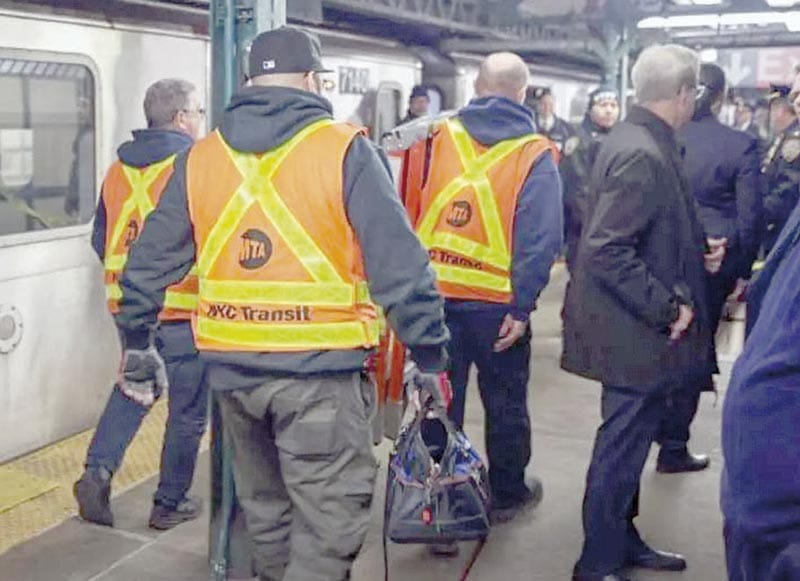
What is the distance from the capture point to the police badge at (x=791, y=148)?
5930mm

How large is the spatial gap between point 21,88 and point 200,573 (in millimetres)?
2174

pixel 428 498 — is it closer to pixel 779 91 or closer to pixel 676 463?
pixel 676 463

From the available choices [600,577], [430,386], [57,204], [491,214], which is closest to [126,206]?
[57,204]

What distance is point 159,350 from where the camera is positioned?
3801 millimetres

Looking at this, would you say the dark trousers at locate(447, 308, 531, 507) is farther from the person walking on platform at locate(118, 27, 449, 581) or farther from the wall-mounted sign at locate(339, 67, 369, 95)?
the wall-mounted sign at locate(339, 67, 369, 95)

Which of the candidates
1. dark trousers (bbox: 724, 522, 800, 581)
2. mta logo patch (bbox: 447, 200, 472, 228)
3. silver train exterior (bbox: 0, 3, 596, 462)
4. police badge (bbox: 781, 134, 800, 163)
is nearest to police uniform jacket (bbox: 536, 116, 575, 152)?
police badge (bbox: 781, 134, 800, 163)

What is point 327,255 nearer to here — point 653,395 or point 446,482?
point 446,482

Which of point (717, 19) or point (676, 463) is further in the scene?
point (717, 19)

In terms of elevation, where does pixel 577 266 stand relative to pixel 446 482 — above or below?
above

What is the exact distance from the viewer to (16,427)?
4559 millimetres

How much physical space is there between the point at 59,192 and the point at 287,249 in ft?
8.19

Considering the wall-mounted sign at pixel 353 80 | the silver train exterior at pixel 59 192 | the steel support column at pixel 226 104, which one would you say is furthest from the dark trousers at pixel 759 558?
the wall-mounted sign at pixel 353 80

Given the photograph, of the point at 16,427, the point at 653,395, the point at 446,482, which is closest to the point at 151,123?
the point at 16,427

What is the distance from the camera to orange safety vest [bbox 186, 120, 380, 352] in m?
2.53
